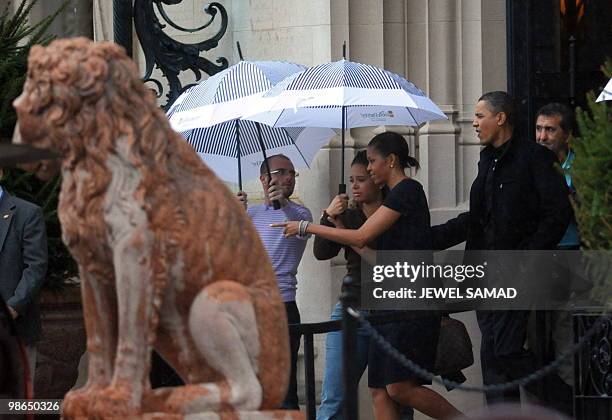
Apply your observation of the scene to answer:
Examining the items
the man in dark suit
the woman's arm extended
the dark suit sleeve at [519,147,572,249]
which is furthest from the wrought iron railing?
the dark suit sleeve at [519,147,572,249]

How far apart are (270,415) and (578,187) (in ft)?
13.1

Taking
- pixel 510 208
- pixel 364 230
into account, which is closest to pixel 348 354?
pixel 364 230

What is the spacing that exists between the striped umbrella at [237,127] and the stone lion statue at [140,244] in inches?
199

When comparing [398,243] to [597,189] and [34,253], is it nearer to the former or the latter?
[597,189]

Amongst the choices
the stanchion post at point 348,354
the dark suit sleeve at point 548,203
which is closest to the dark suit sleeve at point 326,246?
the dark suit sleeve at point 548,203

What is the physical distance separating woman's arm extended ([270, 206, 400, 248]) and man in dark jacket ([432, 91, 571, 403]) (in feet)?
1.97

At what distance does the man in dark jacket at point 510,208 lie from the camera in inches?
403

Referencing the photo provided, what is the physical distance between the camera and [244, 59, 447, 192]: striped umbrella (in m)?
10.7

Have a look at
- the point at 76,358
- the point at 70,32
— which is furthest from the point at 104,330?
A: the point at 70,32

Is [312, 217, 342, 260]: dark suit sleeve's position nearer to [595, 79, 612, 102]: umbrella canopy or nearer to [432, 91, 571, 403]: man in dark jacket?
[432, 91, 571, 403]: man in dark jacket

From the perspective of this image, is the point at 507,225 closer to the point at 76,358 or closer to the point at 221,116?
the point at 221,116

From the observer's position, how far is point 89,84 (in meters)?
5.49

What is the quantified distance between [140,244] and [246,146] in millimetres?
6948

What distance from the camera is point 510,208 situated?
10.3 metres
